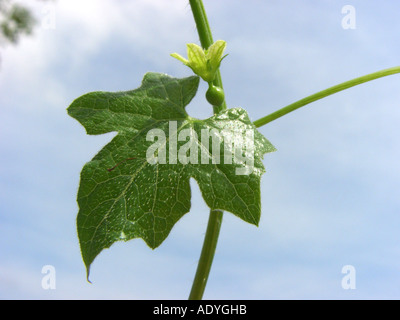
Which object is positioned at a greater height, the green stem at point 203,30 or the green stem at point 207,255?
the green stem at point 203,30

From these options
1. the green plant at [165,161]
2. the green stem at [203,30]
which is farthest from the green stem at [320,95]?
the green stem at [203,30]

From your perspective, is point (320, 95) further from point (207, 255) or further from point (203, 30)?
point (207, 255)

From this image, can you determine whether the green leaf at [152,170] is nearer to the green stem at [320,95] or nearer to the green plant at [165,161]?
the green plant at [165,161]

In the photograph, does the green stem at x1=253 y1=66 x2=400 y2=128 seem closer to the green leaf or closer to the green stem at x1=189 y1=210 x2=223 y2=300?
the green leaf

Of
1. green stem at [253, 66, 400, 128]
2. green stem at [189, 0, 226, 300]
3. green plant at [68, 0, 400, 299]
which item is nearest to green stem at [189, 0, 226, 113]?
green plant at [68, 0, 400, 299]

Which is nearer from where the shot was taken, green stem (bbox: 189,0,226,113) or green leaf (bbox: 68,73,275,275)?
green leaf (bbox: 68,73,275,275)
